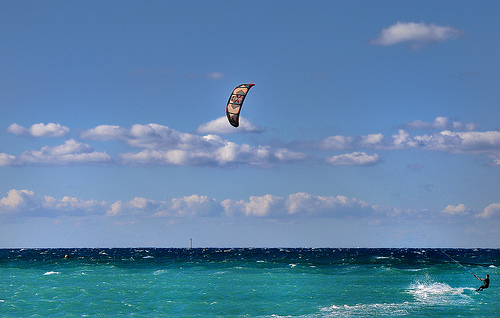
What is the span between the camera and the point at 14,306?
36.3 metres

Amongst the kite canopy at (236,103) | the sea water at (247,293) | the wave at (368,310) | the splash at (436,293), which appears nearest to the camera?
the wave at (368,310)

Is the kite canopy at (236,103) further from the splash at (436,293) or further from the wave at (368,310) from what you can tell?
the splash at (436,293)

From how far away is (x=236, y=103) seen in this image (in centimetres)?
3478

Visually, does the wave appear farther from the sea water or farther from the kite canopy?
the kite canopy

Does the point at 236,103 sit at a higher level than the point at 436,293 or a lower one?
higher

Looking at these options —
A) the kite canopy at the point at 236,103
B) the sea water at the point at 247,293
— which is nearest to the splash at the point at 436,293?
the sea water at the point at 247,293

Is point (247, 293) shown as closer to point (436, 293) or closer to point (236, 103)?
point (436, 293)

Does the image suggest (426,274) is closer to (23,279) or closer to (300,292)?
(300,292)

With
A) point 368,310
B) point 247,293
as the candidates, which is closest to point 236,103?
point 247,293

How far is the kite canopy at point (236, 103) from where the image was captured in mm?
34156

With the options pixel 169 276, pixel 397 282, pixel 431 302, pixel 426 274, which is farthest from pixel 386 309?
pixel 169 276

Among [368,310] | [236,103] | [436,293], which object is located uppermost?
[236,103]

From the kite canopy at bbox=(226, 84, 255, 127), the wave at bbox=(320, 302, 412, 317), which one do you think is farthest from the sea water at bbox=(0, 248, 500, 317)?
the kite canopy at bbox=(226, 84, 255, 127)

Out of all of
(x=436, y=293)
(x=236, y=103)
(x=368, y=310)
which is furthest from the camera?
(x=436, y=293)
